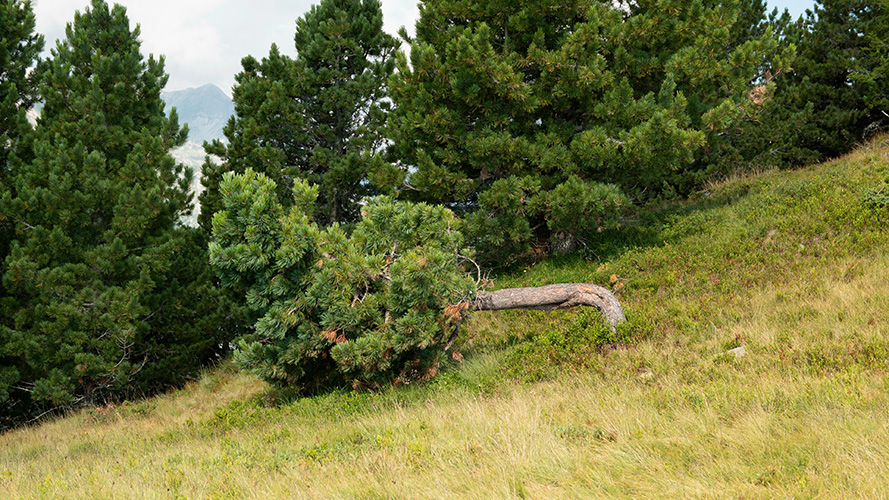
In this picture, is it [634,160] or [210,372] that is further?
[210,372]

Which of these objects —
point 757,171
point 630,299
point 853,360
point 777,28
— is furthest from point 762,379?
point 777,28

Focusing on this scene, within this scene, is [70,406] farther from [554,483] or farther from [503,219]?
[554,483]

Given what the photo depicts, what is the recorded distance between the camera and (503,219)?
1183 centimetres

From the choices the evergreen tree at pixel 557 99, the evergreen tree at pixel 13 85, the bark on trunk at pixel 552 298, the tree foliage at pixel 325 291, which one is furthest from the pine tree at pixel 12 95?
the bark on trunk at pixel 552 298

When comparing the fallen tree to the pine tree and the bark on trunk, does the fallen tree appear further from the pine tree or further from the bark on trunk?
the pine tree

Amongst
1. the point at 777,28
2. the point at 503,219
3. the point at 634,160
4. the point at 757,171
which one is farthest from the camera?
the point at 777,28

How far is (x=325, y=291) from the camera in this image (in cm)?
736

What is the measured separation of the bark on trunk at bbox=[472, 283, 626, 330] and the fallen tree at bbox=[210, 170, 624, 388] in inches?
16.7

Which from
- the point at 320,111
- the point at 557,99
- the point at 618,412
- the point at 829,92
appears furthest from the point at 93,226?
the point at 829,92

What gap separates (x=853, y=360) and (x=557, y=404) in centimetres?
301

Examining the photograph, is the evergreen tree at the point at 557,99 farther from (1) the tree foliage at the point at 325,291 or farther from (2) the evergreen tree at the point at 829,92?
(2) the evergreen tree at the point at 829,92

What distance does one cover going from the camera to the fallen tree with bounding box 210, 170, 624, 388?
7.18m

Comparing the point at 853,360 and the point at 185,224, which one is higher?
the point at 185,224

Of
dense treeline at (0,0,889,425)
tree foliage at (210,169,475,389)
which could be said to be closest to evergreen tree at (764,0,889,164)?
dense treeline at (0,0,889,425)
